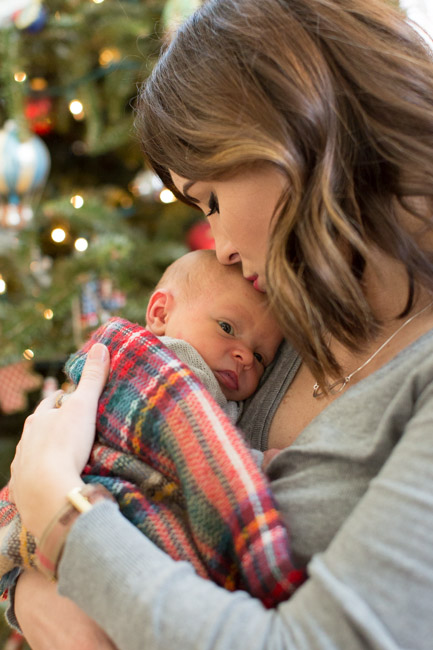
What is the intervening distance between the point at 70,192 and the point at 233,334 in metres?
1.51

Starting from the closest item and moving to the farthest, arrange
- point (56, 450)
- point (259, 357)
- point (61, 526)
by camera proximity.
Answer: point (61, 526)
point (56, 450)
point (259, 357)

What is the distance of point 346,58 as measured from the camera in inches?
34.8

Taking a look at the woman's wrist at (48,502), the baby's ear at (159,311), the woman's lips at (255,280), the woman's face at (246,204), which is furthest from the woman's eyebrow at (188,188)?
the woman's wrist at (48,502)

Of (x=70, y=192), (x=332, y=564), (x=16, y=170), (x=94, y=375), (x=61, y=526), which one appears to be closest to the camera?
(x=332, y=564)

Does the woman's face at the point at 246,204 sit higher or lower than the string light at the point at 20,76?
lower

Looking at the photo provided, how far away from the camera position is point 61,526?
0.76 metres

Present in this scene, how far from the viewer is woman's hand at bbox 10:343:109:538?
793 mm

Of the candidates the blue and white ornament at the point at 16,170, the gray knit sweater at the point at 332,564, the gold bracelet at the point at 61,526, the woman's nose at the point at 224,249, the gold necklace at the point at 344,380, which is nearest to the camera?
the gray knit sweater at the point at 332,564

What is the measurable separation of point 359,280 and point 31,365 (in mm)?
1519

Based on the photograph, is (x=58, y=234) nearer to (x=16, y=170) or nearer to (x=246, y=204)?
(x=16, y=170)

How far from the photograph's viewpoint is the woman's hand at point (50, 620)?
0.79 m

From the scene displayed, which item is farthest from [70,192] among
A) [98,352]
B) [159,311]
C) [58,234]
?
[98,352]

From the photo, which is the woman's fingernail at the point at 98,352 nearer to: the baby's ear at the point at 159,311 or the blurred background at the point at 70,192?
the baby's ear at the point at 159,311

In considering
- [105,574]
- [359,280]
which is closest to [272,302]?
[359,280]
